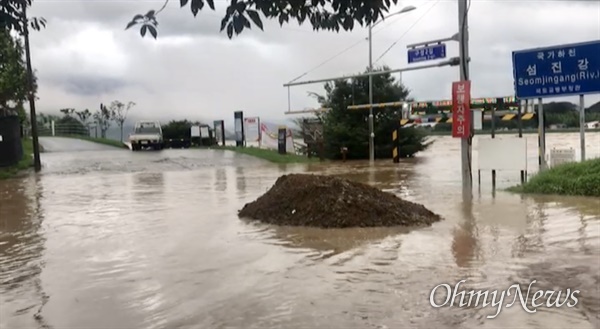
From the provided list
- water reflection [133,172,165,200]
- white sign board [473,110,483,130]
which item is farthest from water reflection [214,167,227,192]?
white sign board [473,110,483,130]

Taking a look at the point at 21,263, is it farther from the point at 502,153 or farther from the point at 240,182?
the point at 502,153

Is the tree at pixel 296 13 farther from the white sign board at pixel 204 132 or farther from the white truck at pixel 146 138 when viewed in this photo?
the white sign board at pixel 204 132

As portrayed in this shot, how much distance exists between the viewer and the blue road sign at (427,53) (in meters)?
15.9

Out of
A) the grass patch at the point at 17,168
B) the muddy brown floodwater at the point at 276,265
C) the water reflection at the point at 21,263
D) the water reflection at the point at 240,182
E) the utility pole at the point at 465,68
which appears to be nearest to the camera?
the muddy brown floodwater at the point at 276,265

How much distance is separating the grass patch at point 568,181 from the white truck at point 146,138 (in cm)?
2770

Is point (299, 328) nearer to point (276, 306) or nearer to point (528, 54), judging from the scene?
point (276, 306)

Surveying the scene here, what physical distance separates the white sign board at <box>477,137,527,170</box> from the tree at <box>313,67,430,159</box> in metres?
16.0

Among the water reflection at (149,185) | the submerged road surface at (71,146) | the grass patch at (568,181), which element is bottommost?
the water reflection at (149,185)

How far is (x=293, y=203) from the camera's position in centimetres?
970

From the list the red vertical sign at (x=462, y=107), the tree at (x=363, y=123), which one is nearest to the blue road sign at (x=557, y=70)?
the red vertical sign at (x=462, y=107)

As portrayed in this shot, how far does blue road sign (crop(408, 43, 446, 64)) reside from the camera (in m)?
15.9

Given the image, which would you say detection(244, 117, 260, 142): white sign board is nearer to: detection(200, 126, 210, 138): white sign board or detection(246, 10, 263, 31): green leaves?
detection(200, 126, 210, 138): white sign board

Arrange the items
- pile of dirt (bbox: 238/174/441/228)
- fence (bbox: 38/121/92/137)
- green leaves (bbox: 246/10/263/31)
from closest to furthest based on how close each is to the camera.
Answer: green leaves (bbox: 246/10/263/31)
pile of dirt (bbox: 238/174/441/228)
fence (bbox: 38/121/92/137)

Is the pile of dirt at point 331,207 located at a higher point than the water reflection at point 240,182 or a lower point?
higher
